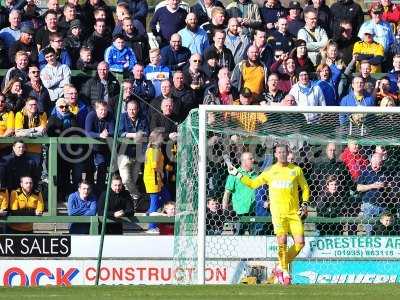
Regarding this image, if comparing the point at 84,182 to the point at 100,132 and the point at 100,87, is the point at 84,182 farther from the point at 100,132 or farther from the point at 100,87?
the point at 100,87

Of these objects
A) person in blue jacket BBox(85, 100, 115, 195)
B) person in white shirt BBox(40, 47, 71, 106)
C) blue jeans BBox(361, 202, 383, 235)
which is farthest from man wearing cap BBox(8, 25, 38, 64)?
blue jeans BBox(361, 202, 383, 235)

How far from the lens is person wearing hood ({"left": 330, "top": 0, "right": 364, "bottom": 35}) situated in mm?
19109

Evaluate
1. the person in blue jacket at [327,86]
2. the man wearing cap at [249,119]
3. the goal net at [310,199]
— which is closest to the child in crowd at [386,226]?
the goal net at [310,199]

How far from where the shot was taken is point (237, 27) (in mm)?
18203

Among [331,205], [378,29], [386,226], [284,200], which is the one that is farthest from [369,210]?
[378,29]

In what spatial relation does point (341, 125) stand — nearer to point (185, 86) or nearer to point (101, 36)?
point (185, 86)

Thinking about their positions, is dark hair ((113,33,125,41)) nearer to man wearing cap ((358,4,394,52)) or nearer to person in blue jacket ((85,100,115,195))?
person in blue jacket ((85,100,115,195))

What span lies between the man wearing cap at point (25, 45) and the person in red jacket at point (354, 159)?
4.51 m

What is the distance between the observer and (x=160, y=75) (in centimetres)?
1717

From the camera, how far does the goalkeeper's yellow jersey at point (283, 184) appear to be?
49.6ft

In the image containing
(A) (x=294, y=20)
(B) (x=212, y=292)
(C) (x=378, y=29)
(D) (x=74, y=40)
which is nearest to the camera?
(B) (x=212, y=292)

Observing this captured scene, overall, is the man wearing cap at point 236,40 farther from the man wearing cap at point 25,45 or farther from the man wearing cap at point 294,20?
the man wearing cap at point 25,45

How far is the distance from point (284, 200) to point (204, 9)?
4.83 meters

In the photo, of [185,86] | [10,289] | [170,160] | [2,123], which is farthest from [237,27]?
[10,289]
